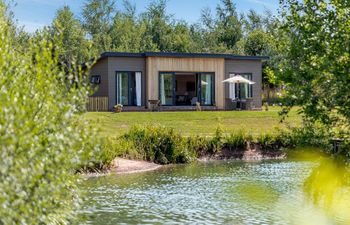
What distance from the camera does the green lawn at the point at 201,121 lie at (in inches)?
969

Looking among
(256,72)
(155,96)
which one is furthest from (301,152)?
(256,72)

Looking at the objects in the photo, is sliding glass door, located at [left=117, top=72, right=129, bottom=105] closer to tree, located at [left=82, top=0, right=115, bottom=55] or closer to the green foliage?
the green foliage

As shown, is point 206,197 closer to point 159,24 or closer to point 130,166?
point 130,166

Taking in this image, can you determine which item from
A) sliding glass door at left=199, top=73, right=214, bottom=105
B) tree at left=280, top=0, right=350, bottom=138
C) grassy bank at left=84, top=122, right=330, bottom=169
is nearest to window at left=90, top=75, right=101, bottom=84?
sliding glass door at left=199, top=73, right=214, bottom=105

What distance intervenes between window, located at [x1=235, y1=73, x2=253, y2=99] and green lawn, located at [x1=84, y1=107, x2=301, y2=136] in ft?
19.5

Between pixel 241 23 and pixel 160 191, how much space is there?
56.4m

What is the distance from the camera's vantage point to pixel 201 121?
2688 cm

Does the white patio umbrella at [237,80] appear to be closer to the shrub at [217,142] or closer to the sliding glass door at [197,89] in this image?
the sliding glass door at [197,89]

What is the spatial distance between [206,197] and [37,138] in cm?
911

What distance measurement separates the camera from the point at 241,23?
6950 cm

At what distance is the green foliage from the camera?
494 centimetres

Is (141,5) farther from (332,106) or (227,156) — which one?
(332,106)

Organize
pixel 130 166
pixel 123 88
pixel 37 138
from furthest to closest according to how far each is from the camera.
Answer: pixel 123 88, pixel 130 166, pixel 37 138

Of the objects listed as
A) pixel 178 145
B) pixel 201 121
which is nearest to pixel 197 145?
pixel 178 145
